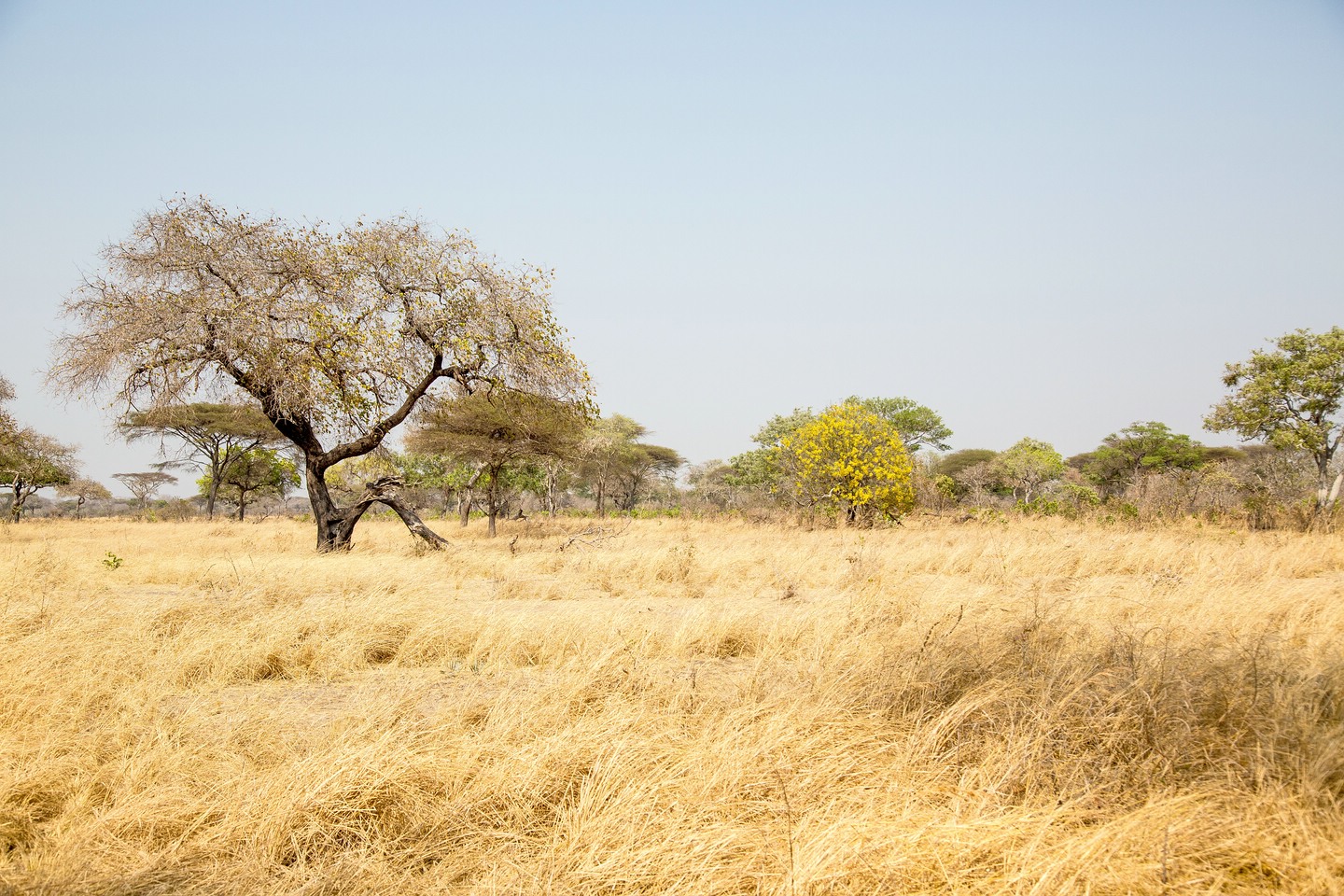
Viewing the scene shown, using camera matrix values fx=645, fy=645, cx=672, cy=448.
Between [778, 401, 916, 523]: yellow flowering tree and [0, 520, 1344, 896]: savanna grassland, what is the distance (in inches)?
463

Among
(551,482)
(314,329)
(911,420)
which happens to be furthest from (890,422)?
(314,329)

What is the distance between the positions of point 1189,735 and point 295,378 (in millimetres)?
11670

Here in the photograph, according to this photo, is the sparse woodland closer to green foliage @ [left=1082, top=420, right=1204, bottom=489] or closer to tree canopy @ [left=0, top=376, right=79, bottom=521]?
tree canopy @ [left=0, top=376, right=79, bottom=521]

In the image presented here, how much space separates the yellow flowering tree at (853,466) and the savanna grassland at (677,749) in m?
11.8

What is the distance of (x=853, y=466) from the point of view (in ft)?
56.4

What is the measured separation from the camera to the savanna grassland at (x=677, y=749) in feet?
6.54

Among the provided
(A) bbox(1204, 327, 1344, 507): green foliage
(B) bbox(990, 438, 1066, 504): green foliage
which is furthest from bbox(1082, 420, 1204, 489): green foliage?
(A) bbox(1204, 327, 1344, 507): green foliage

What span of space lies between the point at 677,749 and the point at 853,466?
50.1ft

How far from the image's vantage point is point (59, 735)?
2.93 m

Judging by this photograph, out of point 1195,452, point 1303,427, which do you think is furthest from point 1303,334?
point 1195,452

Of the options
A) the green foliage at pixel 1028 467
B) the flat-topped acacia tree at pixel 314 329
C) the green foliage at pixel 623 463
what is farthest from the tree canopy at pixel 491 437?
the green foliage at pixel 1028 467

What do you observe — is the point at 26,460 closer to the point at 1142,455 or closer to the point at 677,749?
the point at 677,749

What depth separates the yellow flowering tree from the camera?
17.2 metres

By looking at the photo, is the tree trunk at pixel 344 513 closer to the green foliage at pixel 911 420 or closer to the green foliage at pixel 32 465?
the green foliage at pixel 32 465
